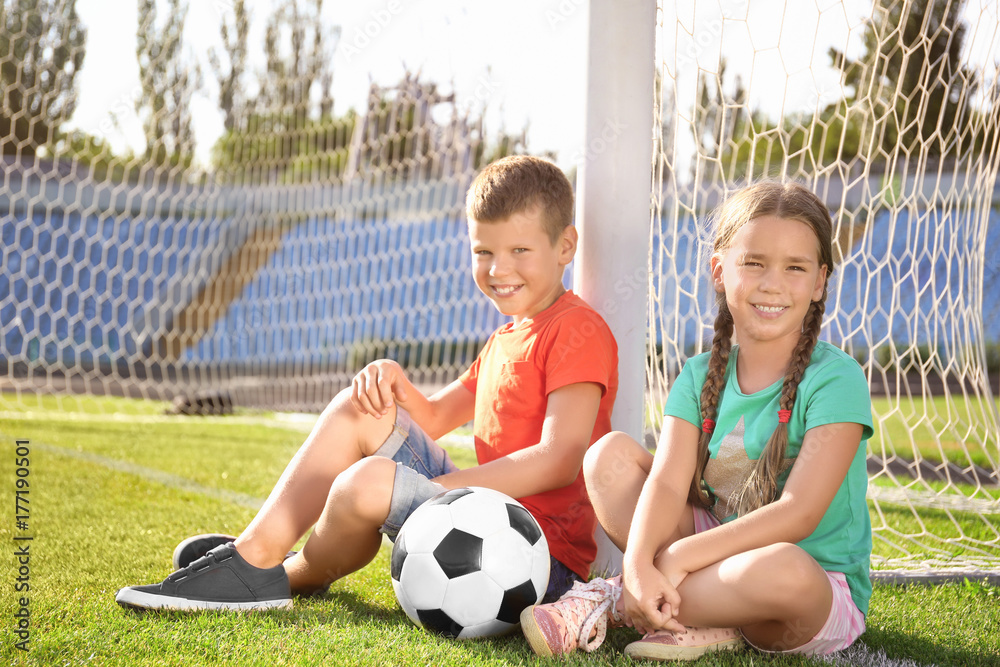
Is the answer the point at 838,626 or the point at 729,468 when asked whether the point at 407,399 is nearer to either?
the point at 729,468

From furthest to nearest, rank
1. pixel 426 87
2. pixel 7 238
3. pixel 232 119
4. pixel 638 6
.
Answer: pixel 7 238 → pixel 232 119 → pixel 426 87 → pixel 638 6

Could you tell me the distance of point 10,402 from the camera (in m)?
5.84

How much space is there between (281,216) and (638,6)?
10451 millimetres

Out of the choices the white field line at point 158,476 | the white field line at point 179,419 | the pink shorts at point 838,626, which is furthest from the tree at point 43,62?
the pink shorts at point 838,626

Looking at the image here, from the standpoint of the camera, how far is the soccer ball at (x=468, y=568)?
4.97 ft

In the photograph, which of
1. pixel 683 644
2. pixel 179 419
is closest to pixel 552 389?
pixel 683 644

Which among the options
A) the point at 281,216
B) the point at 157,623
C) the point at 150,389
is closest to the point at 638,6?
the point at 157,623

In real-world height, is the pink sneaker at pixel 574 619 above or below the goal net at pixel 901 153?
below

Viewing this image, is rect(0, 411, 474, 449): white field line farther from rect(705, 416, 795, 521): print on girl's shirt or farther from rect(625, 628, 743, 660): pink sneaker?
rect(625, 628, 743, 660): pink sneaker

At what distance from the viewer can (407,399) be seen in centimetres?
190

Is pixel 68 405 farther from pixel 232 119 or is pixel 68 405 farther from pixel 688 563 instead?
pixel 688 563

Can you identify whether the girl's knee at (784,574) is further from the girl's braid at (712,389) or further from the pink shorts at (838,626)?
the girl's braid at (712,389)

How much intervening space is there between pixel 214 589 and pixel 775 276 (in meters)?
1.30

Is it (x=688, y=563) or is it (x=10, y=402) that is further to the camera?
(x=10, y=402)
